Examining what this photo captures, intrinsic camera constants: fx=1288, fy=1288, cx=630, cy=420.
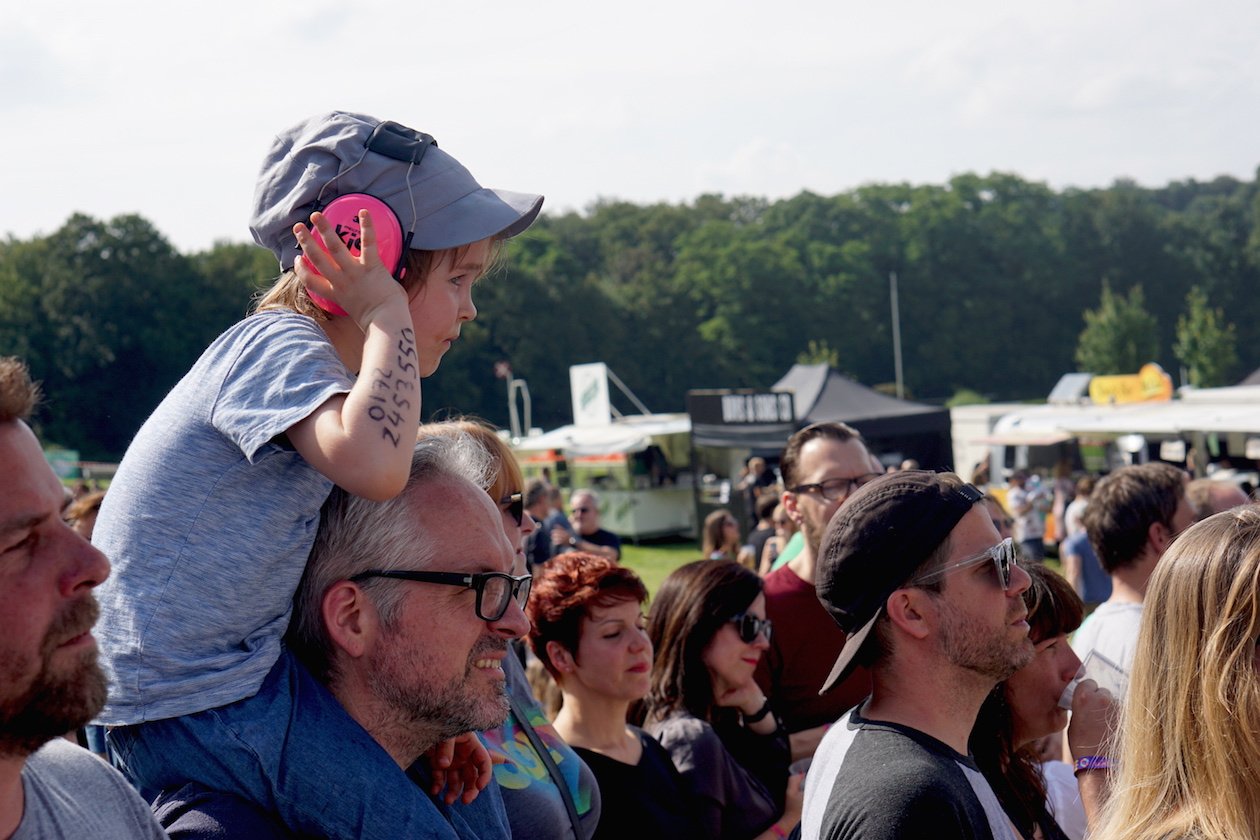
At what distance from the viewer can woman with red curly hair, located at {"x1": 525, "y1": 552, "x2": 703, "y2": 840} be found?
3775mm

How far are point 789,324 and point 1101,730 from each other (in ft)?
295

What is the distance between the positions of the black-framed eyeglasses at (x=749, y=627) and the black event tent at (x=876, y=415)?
724 inches

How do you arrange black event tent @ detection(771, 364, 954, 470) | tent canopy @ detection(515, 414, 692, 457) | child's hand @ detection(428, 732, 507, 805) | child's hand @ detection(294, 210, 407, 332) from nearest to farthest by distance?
child's hand @ detection(294, 210, 407, 332), child's hand @ detection(428, 732, 507, 805), black event tent @ detection(771, 364, 954, 470), tent canopy @ detection(515, 414, 692, 457)

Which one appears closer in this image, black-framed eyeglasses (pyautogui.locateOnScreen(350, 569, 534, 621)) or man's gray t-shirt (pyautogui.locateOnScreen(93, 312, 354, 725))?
man's gray t-shirt (pyautogui.locateOnScreen(93, 312, 354, 725))

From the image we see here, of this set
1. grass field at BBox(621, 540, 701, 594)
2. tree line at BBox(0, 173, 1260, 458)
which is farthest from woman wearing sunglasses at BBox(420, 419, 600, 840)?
tree line at BBox(0, 173, 1260, 458)

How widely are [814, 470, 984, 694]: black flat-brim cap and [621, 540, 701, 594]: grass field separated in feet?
53.9

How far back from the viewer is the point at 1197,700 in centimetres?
230

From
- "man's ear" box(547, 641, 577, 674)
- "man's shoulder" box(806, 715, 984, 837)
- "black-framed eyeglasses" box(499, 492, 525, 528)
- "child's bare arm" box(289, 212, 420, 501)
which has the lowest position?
"man's ear" box(547, 641, 577, 674)

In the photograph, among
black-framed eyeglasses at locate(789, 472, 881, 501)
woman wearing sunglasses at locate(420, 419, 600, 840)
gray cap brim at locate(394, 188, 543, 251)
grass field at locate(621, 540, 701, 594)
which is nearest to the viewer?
gray cap brim at locate(394, 188, 543, 251)

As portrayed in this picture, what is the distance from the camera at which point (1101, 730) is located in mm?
3127

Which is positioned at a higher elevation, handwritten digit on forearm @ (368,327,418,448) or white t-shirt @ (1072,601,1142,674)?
handwritten digit on forearm @ (368,327,418,448)

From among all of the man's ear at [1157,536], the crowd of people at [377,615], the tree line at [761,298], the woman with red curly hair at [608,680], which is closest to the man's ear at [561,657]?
the woman with red curly hair at [608,680]

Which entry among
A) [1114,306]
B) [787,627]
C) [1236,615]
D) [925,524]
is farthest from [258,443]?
[1114,306]

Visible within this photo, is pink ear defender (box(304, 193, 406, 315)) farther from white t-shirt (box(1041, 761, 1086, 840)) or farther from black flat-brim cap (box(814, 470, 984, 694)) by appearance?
white t-shirt (box(1041, 761, 1086, 840))
